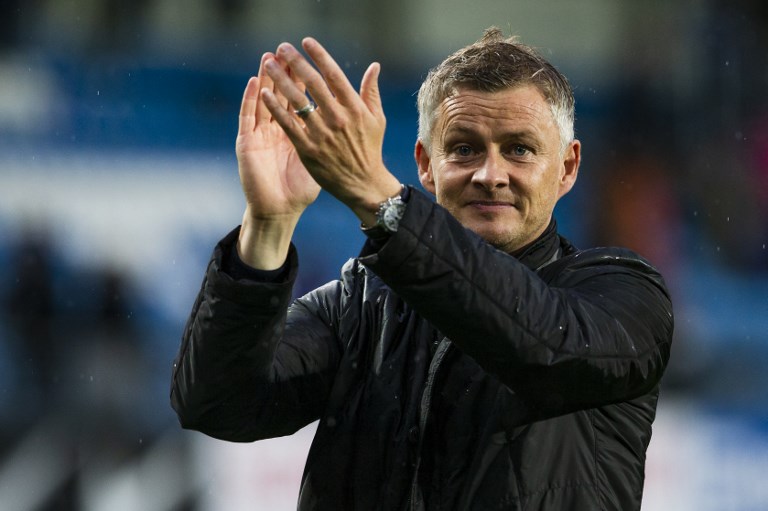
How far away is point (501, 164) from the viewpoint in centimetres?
246

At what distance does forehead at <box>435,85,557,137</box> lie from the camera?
8.11 ft

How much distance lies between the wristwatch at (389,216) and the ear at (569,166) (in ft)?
→ 2.84

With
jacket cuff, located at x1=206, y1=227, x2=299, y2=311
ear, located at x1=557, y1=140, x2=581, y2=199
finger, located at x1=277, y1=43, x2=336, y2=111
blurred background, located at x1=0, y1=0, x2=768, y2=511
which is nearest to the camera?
finger, located at x1=277, y1=43, x2=336, y2=111

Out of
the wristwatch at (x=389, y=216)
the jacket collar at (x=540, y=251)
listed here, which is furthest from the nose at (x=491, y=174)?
the wristwatch at (x=389, y=216)

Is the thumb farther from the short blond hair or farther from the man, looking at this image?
the short blond hair

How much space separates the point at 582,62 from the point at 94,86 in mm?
2797

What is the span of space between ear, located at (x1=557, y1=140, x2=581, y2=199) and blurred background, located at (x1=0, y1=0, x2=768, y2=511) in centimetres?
317

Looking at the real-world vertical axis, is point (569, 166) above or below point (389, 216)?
above

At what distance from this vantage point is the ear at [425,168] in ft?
8.82

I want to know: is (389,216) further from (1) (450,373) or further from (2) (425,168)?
(2) (425,168)

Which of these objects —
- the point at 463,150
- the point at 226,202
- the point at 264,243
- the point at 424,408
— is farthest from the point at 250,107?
the point at 226,202

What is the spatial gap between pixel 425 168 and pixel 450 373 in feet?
2.15

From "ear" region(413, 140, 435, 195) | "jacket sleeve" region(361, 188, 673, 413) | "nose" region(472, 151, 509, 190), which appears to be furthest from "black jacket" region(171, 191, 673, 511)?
"ear" region(413, 140, 435, 195)

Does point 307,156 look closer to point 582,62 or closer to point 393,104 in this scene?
point 393,104
